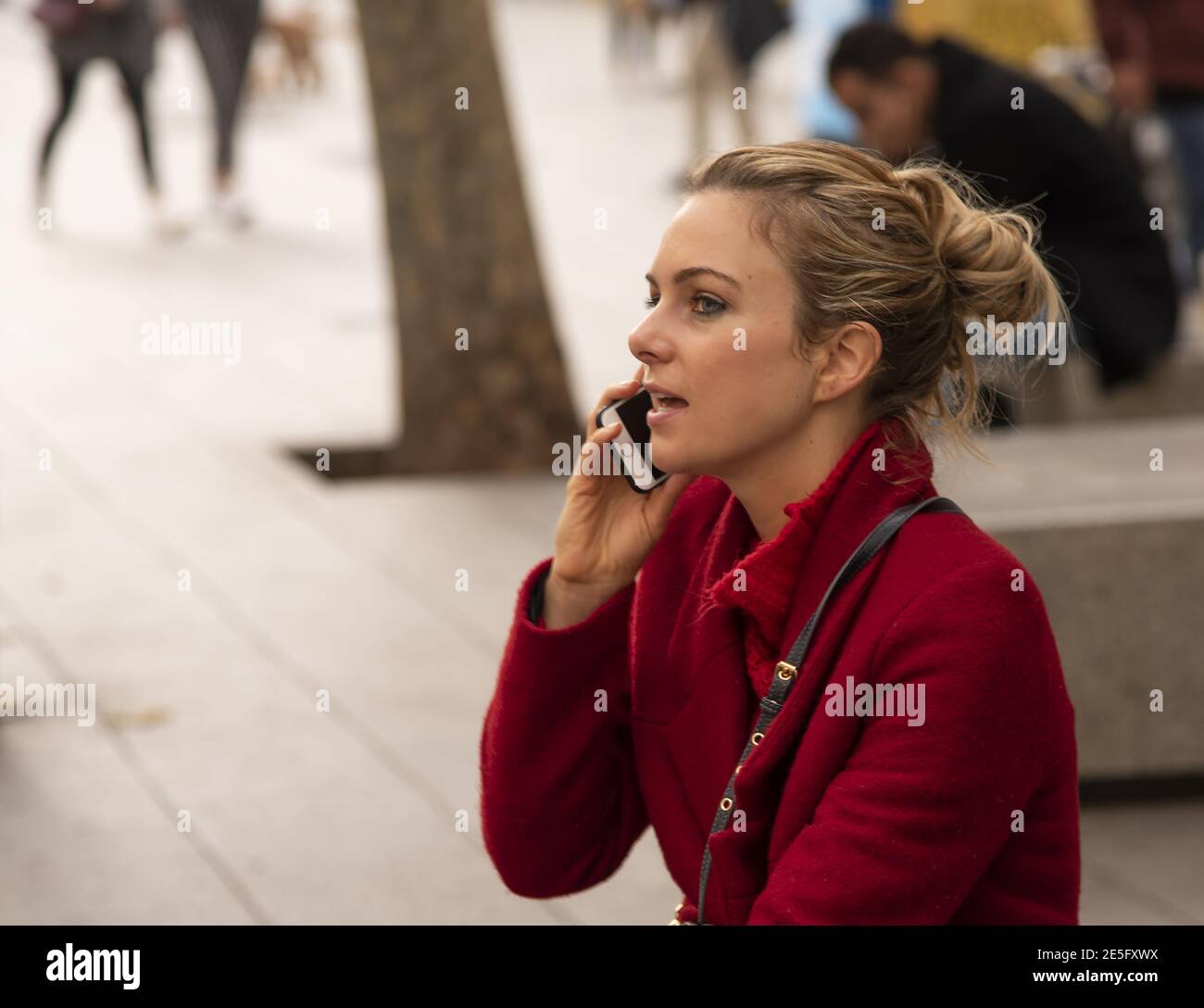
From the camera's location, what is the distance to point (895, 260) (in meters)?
2.26

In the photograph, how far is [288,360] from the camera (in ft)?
33.0

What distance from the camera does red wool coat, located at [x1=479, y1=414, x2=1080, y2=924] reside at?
6.77 ft

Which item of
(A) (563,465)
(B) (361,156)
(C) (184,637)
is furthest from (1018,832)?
(B) (361,156)

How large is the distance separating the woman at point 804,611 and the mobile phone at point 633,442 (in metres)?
0.03

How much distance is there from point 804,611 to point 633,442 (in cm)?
34

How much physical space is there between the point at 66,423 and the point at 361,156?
898cm

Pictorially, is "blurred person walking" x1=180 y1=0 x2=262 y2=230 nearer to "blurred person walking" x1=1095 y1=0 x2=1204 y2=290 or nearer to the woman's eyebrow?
"blurred person walking" x1=1095 y1=0 x2=1204 y2=290

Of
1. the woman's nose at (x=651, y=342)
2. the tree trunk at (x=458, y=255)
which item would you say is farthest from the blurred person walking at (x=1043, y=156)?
the woman's nose at (x=651, y=342)

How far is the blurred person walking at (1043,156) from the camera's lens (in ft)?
22.2

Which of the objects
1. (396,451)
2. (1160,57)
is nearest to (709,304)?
(396,451)

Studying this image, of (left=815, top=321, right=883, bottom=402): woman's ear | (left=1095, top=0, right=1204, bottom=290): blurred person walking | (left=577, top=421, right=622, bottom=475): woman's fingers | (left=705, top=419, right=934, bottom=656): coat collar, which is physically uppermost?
(left=1095, top=0, right=1204, bottom=290): blurred person walking

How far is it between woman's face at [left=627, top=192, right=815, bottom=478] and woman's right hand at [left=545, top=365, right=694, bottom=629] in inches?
7.4

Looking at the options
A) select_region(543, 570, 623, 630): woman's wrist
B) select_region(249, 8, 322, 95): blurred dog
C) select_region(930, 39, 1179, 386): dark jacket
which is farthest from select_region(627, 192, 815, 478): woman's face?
select_region(249, 8, 322, 95): blurred dog

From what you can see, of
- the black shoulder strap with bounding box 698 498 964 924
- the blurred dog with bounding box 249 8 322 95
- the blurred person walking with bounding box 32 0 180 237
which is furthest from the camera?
the blurred dog with bounding box 249 8 322 95
